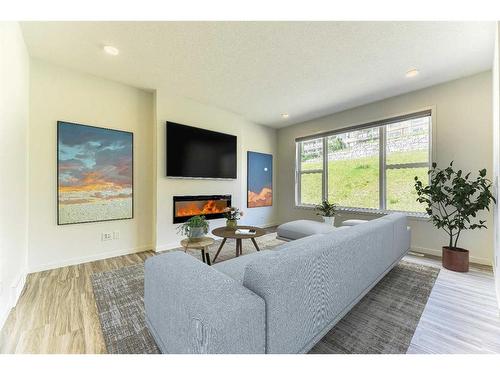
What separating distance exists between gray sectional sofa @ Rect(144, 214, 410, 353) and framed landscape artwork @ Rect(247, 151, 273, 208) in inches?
135

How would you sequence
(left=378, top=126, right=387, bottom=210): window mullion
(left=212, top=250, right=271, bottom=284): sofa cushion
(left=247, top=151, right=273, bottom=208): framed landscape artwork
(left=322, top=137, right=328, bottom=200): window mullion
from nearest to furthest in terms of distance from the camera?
(left=212, top=250, right=271, bottom=284): sofa cushion
(left=378, top=126, right=387, bottom=210): window mullion
(left=322, top=137, right=328, bottom=200): window mullion
(left=247, top=151, right=273, bottom=208): framed landscape artwork

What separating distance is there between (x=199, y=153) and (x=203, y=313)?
324 cm

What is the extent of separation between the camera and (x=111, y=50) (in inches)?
90.7

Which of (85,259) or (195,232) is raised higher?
(195,232)

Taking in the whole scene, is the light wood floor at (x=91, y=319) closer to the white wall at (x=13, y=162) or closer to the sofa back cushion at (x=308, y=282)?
the white wall at (x=13, y=162)

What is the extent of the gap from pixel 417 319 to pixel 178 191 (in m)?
3.34

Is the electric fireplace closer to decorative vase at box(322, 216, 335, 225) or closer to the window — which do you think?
decorative vase at box(322, 216, 335, 225)

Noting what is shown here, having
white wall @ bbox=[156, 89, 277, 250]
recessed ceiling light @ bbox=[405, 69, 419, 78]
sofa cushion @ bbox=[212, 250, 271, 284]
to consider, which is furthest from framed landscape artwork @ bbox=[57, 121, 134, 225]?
recessed ceiling light @ bbox=[405, 69, 419, 78]

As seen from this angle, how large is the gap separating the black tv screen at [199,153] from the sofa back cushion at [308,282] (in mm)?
2778

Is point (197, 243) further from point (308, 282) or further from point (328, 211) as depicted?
point (328, 211)

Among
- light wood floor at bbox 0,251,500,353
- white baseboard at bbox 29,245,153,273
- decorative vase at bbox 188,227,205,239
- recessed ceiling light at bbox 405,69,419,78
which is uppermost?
recessed ceiling light at bbox 405,69,419,78

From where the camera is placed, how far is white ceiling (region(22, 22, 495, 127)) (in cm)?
198

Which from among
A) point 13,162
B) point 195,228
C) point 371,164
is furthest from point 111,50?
point 371,164
